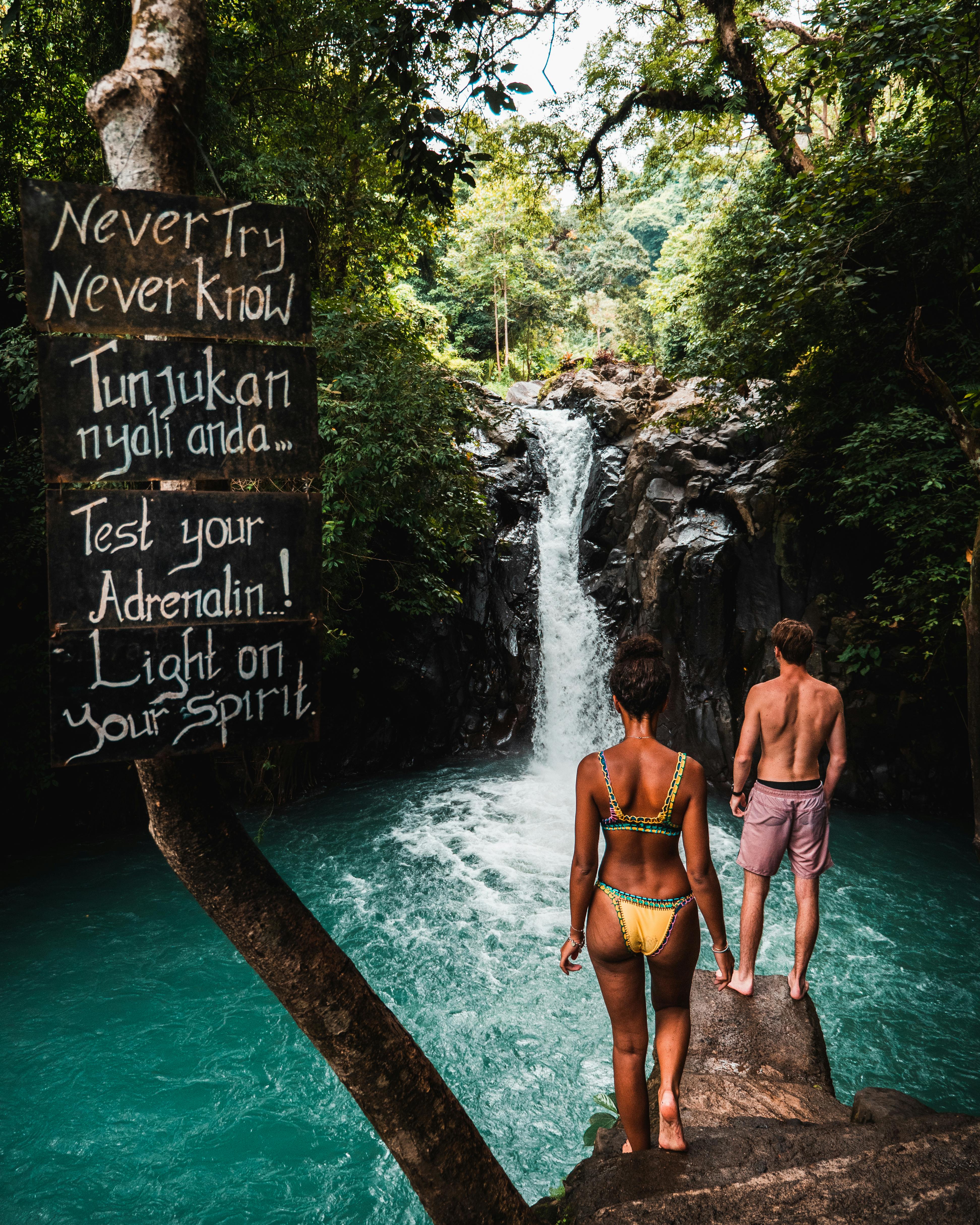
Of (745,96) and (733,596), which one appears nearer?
(733,596)

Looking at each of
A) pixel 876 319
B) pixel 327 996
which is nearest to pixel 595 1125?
pixel 327 996

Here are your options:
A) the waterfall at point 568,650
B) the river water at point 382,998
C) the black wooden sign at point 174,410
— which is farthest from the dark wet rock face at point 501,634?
the black wooden sign at point 174,410

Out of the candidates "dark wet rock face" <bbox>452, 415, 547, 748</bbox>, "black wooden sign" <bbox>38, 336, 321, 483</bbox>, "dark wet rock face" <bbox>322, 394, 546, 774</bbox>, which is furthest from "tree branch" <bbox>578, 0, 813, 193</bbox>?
"black wooden sign" <bbox>38, 336, 321, 483</bbox>

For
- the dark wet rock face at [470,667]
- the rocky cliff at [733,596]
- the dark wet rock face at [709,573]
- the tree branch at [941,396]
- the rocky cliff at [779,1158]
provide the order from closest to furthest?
the rocky cliff at [779,1158] → the tree branch at [941,396] → the rocky cliff at [733,596] → the dark wet rock face at [709,573] → the dark wet rock face at [470,667]

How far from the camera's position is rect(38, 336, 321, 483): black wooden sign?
1707 mm

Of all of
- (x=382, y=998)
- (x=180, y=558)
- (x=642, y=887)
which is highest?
(x=180, y=558)

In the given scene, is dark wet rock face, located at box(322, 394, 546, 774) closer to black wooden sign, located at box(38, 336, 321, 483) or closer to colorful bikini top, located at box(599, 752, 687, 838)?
colorful bikini top, located at box(599, 752, 687, 838)

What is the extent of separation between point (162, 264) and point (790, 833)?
12.1 feet

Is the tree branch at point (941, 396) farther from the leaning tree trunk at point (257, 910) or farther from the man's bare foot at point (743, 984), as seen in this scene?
the leaning tree trunk at point (257, 910)

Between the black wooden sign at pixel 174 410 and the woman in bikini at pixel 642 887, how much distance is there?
135 centimetres

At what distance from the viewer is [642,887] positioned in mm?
2475

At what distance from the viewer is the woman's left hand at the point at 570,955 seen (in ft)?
8.37

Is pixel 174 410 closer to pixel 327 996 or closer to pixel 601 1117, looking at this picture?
pixel 327 996

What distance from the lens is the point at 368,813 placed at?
862cm
